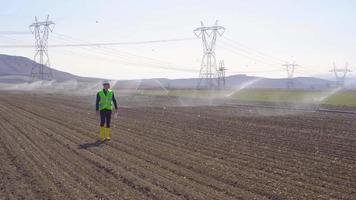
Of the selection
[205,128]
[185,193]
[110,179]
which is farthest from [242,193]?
[205,128]

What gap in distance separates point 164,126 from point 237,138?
4.41 metres

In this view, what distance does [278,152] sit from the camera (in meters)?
12.4

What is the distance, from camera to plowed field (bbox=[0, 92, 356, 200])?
26.8 feet

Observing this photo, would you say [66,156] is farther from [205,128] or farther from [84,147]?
[205,128]

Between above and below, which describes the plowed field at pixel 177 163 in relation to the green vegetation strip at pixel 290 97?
below

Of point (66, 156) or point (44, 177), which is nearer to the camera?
point (44, 177)

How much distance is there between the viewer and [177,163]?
1066 centimetres

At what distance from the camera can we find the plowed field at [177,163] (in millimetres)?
8164

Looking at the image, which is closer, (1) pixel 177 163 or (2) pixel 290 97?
(1) pixel 177 163

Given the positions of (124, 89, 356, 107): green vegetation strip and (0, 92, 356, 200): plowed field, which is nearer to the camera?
(0, 92, 356, 200): plowed field

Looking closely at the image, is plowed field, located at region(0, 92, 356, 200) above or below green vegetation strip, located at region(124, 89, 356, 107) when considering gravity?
below

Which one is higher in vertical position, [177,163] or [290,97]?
[290,97]

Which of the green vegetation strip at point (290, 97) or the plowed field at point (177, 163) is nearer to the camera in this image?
the plowed field at point (177, 163)

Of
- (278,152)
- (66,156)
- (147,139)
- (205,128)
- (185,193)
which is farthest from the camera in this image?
(205,128)
